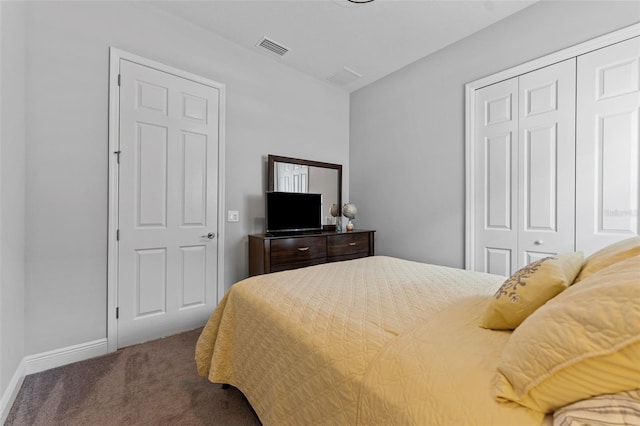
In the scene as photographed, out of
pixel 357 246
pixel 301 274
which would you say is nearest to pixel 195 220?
pixel 301 274

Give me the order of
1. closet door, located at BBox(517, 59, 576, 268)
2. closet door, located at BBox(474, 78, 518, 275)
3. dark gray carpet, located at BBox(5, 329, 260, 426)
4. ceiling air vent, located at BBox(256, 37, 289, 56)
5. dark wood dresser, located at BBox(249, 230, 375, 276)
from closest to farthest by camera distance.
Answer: dark gray carpet, located at BBox(5, 329, 260, 426) → closet door, located at BBox(517, 59, 576, 268) → closet door, located at BBox(474, 78, 518, 275) → dark wood dresser, located at BBox(249, 230, 375, 276) → ceiling air vent, located at BBox(256, 37, 289, 56)

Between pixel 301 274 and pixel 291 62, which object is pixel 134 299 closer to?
pixel 301 274

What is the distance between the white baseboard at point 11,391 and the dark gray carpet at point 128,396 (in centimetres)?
3

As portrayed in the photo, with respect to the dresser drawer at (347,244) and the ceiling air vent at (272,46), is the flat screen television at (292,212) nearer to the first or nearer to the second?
the dresser drawer at (347,244)

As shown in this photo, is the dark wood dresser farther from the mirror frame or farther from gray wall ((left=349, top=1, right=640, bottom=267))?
the mirror frame

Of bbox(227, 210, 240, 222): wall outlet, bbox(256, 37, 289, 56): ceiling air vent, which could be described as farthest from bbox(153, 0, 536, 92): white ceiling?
bbox(227, 210, 240, 222): wall outlet

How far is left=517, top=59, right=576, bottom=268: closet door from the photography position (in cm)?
215

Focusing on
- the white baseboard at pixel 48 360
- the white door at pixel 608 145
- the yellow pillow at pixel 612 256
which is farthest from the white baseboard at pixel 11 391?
the white door at pixel 608 145

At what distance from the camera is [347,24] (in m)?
2.63

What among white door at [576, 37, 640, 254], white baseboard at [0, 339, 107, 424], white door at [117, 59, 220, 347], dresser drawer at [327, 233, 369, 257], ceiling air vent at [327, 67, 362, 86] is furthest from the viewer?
ceiling air vent at [327, 67, 362, 86]

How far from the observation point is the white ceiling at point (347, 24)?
2.38m

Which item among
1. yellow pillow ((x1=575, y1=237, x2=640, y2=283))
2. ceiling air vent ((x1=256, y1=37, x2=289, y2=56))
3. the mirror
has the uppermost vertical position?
ceiling air vent ((x1=256, y1=37, x2=289, y2=56))

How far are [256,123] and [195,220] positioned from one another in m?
1.30

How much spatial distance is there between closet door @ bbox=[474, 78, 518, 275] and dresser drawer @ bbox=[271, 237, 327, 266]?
1607 millimetres
